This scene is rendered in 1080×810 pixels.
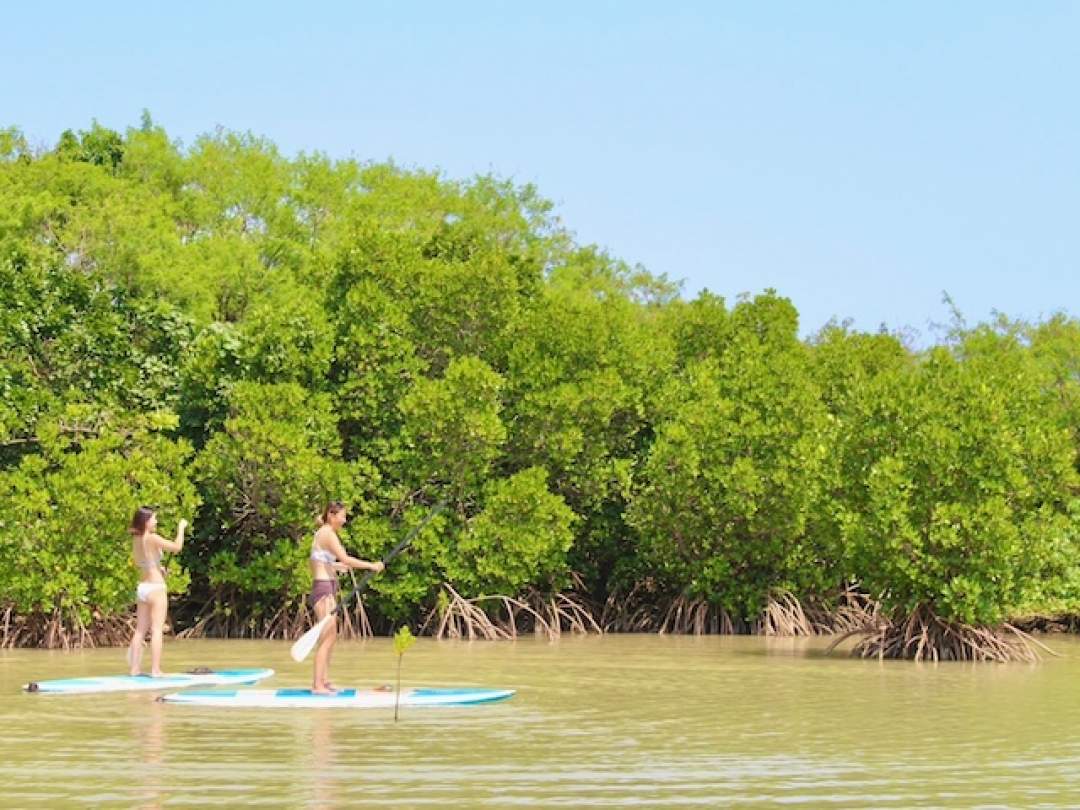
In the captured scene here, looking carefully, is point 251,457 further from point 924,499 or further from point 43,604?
point 924,499

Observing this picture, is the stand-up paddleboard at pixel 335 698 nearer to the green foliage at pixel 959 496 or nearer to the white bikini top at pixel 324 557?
the white bikini top at pixel 324 557

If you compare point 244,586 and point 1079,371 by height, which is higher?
point 1079,371

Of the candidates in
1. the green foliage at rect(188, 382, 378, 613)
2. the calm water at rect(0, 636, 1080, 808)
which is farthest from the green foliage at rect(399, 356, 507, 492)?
the calm water at rect(0, 636, 1080, 808)

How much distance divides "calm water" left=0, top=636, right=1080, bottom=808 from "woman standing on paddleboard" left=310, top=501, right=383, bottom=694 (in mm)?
673

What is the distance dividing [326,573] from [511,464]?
44.4ft

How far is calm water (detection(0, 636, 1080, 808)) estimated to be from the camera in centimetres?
984

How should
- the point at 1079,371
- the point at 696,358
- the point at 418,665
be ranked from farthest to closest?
the point at 1079,371 → the point at 696,358 → the point at 418,665

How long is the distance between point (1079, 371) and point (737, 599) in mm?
24043

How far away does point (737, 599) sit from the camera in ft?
91.2

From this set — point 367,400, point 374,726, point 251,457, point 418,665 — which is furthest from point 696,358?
point 374,726

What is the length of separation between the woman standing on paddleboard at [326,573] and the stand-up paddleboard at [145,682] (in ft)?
6.95

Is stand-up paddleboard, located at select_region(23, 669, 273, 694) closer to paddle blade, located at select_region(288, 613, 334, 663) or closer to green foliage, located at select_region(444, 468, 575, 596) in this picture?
paddle blade, located at select_region(288, 613, 334, 663)

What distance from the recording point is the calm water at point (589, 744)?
32.3 ft

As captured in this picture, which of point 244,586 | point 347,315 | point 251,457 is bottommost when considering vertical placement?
Result: point 244,586
